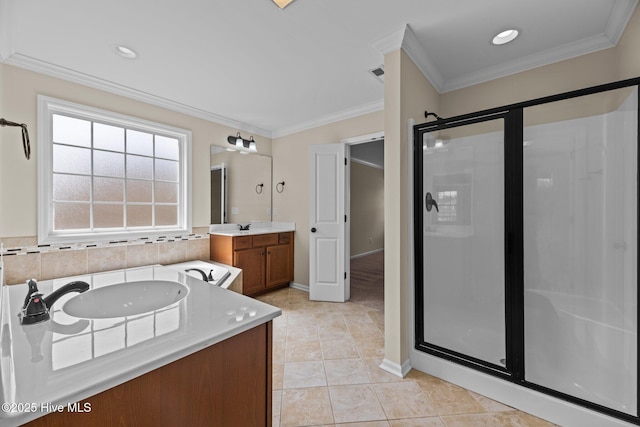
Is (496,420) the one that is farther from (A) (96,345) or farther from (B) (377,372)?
(A) (96,345)

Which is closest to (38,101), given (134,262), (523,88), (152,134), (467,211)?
(152,134)

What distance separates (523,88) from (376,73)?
126 cm

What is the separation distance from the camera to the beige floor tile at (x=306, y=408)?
1.48m

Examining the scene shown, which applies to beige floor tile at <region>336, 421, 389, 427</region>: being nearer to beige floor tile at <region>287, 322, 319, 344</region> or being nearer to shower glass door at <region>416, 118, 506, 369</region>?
shower glass door at <region>416, 118, 506, 369</region>

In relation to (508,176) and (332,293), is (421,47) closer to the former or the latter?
(508,176)

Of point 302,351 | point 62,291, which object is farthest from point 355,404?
point 62,291

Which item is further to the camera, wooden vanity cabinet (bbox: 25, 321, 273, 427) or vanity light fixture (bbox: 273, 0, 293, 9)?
vanity light fixture (bbox: 273, 0, 293, 9)

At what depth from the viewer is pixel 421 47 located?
6.74 ft

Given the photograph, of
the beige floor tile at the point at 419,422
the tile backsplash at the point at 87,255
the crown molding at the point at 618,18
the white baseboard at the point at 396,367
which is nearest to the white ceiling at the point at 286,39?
the crown molding at the point at 618,18

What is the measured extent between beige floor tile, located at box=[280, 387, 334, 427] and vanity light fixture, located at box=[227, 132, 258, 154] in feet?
10.0

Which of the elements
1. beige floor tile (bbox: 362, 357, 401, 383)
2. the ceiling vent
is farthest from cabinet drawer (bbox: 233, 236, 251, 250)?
the ceiling vent

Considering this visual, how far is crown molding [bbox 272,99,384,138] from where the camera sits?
3.16 m

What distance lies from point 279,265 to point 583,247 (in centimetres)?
313

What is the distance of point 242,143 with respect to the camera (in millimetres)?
3746
